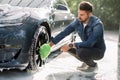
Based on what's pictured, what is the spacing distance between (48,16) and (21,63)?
1287 millimetres

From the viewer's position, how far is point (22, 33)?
6.03 metres

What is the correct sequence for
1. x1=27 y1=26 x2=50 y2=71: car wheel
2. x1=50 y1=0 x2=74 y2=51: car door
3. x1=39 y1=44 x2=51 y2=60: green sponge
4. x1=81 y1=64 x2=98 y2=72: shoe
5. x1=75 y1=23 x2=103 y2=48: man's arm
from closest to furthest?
x1=27 y1=26 x2=50 y2=71: car wheel → x1=39 y1=44 x2=51 y2=60: green sponge → x1=75 y1=23 x2=103 y2=48: man's arm → x1=81 y1=64 x2=98 y2=72: shoe → x1=50 y1=0 x2=74 y2=51: car door

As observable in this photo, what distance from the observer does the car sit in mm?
5930

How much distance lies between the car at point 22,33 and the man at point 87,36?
Result: 0.35m

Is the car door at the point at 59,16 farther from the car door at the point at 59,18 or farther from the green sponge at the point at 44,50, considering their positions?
the green sponge at the point at 44,50

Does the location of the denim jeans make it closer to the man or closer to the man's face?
the man

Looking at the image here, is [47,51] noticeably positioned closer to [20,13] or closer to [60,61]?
[20,13]

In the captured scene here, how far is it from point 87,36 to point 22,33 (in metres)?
1.28

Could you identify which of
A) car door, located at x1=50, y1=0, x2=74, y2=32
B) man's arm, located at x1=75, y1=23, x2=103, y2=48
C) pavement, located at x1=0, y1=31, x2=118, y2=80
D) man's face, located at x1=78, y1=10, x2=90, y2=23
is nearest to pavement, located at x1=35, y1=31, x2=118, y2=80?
pavement, located at x1=0, y1=31, x2=118, y2=80

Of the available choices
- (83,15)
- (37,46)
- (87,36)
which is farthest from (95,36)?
(37,46)

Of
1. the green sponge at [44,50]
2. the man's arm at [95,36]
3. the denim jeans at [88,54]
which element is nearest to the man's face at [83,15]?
the man's arm at [95,36]

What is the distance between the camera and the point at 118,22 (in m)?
14.5

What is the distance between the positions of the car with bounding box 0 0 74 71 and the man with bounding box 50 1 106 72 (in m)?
0.35

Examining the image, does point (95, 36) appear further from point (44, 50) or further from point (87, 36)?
point (44, 50)
